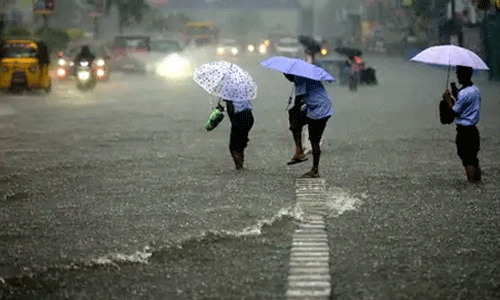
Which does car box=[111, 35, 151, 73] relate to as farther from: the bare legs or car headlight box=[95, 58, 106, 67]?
the bare legs

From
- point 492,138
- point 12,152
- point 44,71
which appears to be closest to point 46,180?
point 12,152

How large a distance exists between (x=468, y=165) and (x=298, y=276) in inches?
192

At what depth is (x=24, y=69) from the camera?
2625cm

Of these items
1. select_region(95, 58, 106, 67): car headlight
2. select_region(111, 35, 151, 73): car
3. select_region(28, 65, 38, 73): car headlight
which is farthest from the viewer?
select_region(111, 35, 151, 73): car

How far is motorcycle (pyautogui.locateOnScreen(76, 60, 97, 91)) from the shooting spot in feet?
91.6

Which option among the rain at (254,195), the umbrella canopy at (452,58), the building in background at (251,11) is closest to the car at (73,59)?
the rain at (254,195)

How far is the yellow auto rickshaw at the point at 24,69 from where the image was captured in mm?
26281

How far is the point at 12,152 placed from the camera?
13.8 m

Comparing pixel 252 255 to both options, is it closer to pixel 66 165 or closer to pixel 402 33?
pixel 66 165

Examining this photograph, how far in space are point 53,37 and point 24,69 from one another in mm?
26404

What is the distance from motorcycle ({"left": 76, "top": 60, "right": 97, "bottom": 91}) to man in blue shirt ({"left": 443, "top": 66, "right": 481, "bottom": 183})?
1873cm

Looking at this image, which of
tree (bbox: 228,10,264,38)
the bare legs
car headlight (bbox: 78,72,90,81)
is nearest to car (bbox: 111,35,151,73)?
car headlight (bbox: 78,72,90,81)

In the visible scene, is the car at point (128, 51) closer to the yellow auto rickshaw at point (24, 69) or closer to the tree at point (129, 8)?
the yellow auto rickshaw at point (24, 69)

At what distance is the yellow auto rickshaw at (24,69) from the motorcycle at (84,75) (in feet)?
3.81
